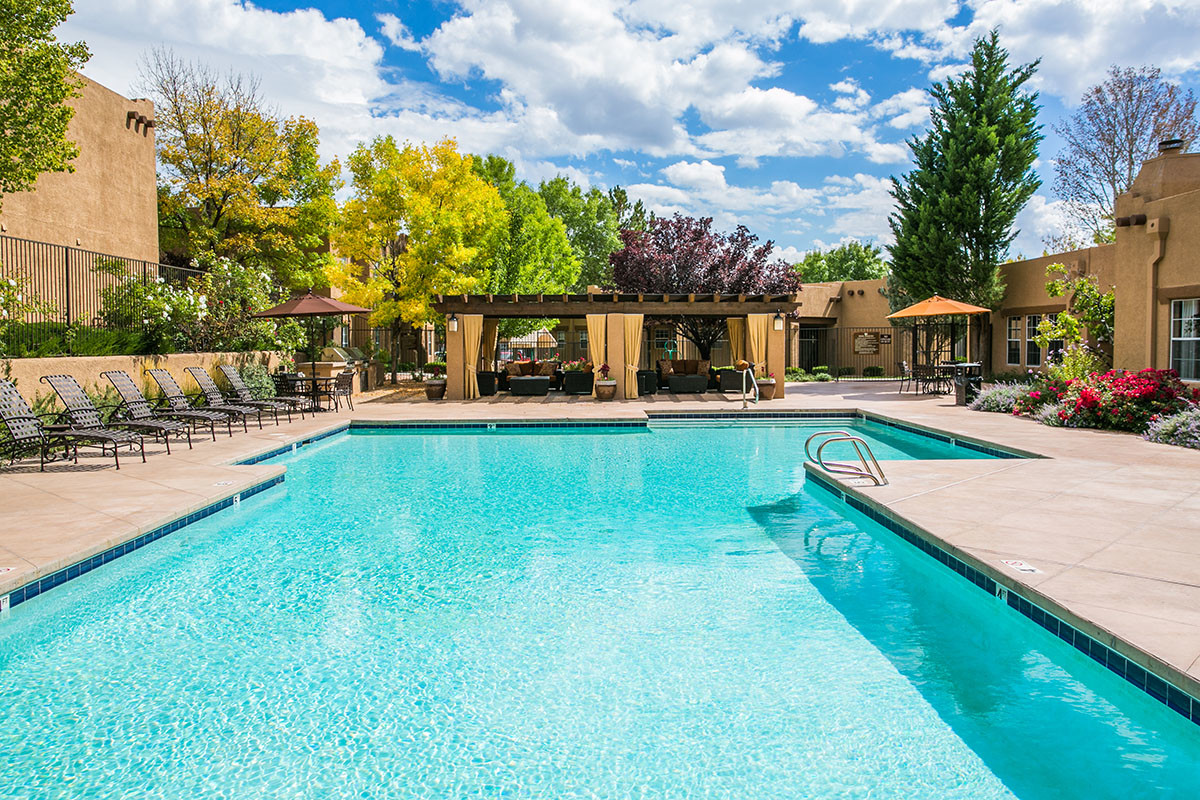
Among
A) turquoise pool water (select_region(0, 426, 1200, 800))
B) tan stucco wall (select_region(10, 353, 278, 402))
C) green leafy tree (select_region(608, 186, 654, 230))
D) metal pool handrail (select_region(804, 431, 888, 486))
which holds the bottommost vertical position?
turquoise pool water (select_region(0, 426, 1200, 800))

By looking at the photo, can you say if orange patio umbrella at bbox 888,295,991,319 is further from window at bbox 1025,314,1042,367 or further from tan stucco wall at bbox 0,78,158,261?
tan stucco wall at bbox 0,78,158,261

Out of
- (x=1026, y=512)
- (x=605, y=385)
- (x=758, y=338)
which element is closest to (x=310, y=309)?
(x=605, y=385)

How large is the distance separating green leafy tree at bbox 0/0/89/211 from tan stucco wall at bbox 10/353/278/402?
2482mm

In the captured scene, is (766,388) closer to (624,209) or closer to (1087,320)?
(1087,320)

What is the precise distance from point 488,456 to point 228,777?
27.4 ft

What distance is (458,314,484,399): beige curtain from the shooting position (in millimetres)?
18750

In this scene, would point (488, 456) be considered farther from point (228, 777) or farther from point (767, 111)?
point (767, 111)

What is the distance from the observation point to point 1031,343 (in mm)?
Result: 20219

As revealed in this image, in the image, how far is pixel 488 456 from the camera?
11492 mm

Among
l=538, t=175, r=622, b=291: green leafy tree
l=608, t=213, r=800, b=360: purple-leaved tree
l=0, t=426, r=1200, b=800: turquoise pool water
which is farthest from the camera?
l=538, t=175, r=622, b=291: green leafy tree

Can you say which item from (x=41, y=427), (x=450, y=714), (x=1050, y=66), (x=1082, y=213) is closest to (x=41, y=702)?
(x=450, y=714)

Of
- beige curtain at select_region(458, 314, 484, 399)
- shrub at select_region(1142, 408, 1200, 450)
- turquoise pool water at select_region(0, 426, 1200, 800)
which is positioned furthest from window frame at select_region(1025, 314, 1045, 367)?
turquoise pool water at select_region(0, 426, 1200, 800)

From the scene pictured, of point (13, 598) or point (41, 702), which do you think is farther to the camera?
point (13, 598)

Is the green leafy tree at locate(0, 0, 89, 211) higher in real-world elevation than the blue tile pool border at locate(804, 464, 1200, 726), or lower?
higher
